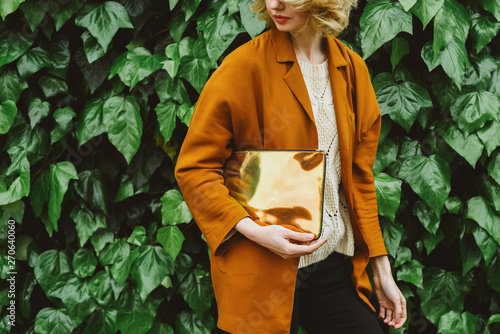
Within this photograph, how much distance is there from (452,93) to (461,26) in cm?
25

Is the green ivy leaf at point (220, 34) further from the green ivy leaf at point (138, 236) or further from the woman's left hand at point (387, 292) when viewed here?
the woman's left hand at point (387, 292)

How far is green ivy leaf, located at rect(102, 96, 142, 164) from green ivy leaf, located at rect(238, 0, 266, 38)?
550 mm

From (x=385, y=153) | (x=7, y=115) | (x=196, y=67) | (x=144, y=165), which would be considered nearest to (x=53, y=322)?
(x=144, y=165)

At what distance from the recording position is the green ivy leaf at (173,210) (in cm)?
198

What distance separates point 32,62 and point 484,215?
1.95m

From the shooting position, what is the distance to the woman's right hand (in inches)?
41.3

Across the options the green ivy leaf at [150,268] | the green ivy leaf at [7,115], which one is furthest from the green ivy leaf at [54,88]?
the green ivy leaf at [150,268]

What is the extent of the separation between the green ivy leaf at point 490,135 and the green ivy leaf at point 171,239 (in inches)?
48.5

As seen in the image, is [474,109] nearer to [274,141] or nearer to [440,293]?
[440,293]

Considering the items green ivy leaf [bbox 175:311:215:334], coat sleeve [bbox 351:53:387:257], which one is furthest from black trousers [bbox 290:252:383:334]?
green ivy leaf [bbox 175:311:215:334]

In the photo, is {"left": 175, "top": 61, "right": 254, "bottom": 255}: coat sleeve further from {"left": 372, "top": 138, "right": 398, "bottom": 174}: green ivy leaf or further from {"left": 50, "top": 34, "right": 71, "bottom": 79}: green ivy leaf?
{"left": 50, "top": 34, "right": 71, "bottom": 79}: green ivy leaf

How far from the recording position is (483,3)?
6.25ft

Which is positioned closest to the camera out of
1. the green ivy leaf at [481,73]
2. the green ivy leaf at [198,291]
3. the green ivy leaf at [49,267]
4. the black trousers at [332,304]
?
the black trousers at [332,304]

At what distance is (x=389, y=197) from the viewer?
190cm
